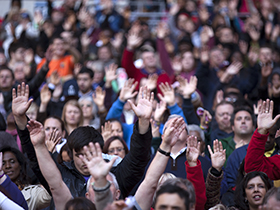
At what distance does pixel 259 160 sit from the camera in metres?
3.88

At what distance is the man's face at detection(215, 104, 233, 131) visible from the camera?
19.9 ft

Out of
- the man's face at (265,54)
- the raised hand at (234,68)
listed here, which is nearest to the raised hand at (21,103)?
the raised hand at (234,68)

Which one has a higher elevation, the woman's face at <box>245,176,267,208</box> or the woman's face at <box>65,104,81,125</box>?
the woman's face at <box>65,104,81,125</box>

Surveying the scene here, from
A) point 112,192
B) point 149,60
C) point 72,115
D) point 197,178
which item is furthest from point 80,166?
point 149,60

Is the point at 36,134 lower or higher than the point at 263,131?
higher

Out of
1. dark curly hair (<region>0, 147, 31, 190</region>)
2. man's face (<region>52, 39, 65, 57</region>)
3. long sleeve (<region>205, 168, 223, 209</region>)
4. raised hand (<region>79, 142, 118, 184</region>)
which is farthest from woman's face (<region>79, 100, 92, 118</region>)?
raised hand (<region>79, 142, 118, 184</region>)

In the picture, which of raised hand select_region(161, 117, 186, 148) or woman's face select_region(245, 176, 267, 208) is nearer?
raised hand select_region(161, 117, 186, 148)

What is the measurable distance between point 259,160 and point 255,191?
0.94 feet

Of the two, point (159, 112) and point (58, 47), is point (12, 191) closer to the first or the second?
point (159, 112)

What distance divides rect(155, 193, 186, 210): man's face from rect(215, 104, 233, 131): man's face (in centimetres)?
331

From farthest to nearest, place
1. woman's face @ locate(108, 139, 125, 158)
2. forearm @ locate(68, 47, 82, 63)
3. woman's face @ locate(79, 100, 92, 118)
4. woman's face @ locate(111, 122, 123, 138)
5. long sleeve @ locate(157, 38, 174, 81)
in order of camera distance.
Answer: forearm @ locate(68, 47, 82, 63), long sleeve @ locate(157, 38, 174, 81), woman's face @ locate(79, 100, 92, 118), woman's face @ locate(111, 122, 123, 138), woman's face @ locate(108, 139, 125, 158)

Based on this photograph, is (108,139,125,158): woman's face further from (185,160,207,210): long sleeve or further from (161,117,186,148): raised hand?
(161,117,186,148): raised hand

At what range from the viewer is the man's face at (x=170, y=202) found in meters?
2.86

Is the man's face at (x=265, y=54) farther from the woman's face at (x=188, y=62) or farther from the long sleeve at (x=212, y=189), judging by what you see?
the long sleeve at (x=212, y=189)
